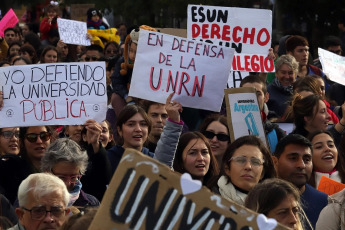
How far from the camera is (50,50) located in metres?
12.1

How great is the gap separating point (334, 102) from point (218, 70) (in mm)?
3119

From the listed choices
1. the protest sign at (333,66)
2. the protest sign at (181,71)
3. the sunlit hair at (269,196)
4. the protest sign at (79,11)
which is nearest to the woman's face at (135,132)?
the protest sign at (181,71)

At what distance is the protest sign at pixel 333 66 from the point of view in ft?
32.9

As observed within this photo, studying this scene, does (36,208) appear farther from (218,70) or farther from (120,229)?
(218,70)

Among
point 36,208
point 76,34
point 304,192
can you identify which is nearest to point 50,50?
point 76,34

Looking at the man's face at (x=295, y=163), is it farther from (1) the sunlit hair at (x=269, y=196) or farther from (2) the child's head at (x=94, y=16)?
(2) the child's head at (x=94, y=16)

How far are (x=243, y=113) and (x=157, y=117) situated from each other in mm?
753

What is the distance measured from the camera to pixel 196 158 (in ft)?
21.5

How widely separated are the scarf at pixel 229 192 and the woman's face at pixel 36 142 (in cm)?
130

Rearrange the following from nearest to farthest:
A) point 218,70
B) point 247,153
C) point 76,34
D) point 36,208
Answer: point 36,208, point 247,153, point 218,70, point 76,34

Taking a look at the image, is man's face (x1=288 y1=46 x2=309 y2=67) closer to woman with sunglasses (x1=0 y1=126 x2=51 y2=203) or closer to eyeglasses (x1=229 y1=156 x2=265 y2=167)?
woman with sunglasses (x1=0 y1=126 x2=51 y2=203)

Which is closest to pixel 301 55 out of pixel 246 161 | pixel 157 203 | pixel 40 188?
pixel 246 161

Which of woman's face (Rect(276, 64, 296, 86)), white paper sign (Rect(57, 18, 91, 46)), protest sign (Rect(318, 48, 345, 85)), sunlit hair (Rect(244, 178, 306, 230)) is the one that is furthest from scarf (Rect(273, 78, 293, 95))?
sunlit hair (Rect(244, 178, 306, 230))

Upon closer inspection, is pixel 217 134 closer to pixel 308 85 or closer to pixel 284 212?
pixel 308 85
